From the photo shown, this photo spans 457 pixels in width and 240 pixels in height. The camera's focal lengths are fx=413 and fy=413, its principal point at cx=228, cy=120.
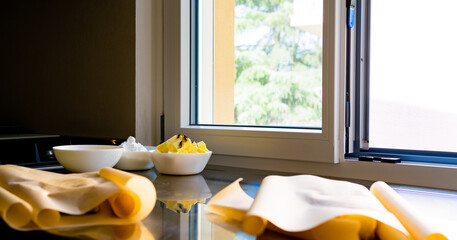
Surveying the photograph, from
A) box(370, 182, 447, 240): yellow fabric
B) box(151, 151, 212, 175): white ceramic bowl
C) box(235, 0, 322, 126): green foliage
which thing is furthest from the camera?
box(235, 0, 322, 126): green foliage

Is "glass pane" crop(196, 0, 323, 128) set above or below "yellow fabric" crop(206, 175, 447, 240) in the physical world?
above

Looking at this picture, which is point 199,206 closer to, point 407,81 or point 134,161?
point 134,161

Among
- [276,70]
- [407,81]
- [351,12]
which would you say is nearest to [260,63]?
[276,70]

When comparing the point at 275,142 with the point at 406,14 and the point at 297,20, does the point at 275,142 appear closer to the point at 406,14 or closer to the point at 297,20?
the point at 297,20

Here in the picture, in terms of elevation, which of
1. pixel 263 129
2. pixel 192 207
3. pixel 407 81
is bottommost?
pixel 192 207

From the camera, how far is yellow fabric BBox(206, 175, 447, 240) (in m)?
0.53

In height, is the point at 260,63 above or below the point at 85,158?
above

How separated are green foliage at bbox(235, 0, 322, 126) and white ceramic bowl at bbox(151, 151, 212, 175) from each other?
1.23 feet

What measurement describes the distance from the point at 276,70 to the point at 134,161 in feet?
1.91

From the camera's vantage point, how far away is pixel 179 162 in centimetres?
115

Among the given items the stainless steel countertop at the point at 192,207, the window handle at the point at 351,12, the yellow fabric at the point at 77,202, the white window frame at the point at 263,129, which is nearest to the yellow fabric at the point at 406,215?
the stainless steel countertop at the point at 192,207

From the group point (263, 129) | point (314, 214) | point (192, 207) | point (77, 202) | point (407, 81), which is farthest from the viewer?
point (263, 129)

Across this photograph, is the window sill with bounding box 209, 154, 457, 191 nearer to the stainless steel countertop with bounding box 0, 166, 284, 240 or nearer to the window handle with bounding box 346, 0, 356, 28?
the stainless steel countertop with bounding box 0, 166, 284, 240

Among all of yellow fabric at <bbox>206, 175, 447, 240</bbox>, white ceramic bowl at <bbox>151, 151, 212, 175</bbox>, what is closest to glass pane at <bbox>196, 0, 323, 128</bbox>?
white ceramic bowl at <bbox>151, 151, 212, 175</bbox>
